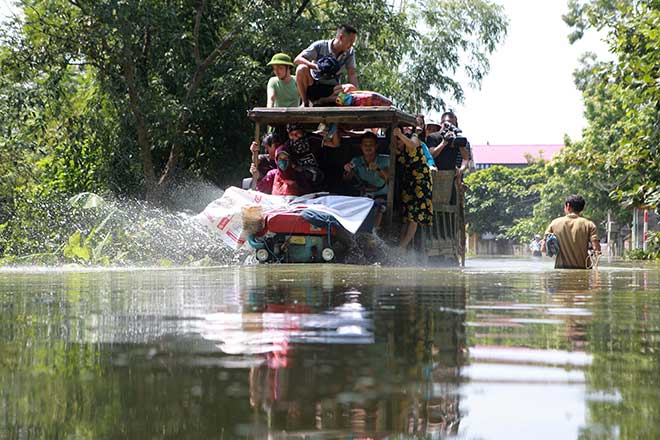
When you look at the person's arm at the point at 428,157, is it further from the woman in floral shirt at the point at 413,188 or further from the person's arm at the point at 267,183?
the person's arm at the point at 267,183

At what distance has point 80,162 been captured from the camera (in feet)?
87.7

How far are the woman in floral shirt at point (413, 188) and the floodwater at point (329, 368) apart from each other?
25.6 ft

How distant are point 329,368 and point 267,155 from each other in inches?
459

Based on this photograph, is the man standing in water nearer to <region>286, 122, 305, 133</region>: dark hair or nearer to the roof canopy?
the roof canopy

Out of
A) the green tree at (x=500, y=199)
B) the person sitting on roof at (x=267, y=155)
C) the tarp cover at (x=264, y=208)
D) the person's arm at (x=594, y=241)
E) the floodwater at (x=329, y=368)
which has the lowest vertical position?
the floodwater at (x=329, y=368)

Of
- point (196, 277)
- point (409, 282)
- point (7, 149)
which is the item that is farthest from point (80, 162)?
point (409, 282)

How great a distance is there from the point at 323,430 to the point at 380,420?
16 cm

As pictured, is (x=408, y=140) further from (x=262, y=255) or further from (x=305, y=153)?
(x=262, y=255)

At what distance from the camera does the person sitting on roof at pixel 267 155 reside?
14.5 m

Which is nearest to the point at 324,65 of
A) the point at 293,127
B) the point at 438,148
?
the point at 293,127

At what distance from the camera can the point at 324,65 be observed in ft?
46.2

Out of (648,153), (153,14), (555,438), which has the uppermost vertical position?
(153,14)

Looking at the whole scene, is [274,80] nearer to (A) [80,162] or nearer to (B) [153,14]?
(B) [153,14]

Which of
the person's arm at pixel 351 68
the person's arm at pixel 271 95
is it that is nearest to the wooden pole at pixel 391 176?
the person's arm at pixel 351 68
